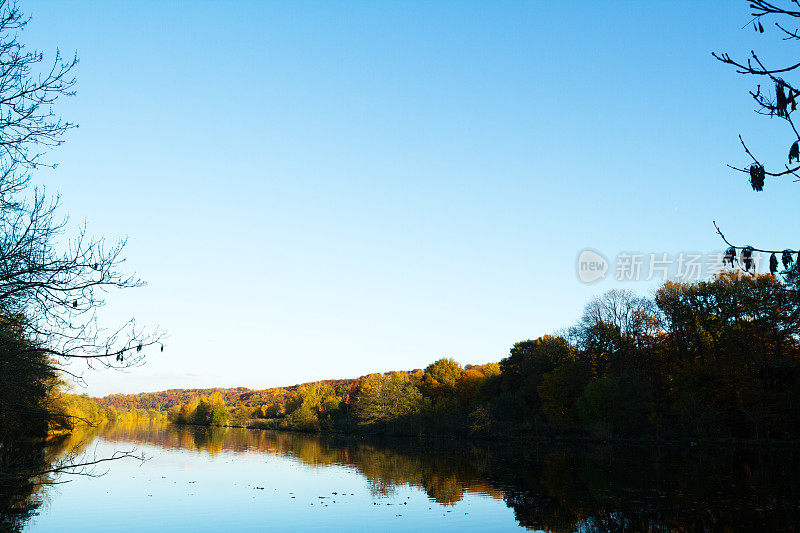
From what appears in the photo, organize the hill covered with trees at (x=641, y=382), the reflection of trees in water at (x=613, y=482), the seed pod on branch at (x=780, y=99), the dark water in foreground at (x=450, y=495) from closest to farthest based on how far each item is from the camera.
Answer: the seed pod on branch at (x=780, y=99), the reflection of trees in water at (x=613, y=482), the dark water in foreground at (x=450, y=495), the hill covered with trees at (x=641, y=382)

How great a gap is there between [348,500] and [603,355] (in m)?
43.8

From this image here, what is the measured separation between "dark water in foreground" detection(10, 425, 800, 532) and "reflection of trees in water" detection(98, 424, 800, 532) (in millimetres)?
67

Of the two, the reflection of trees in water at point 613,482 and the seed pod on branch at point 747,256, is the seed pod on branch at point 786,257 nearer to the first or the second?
the seed pod on branch at point 747,256

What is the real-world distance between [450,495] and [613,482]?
815 centimetres

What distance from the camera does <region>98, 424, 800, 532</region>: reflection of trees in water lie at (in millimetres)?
17531

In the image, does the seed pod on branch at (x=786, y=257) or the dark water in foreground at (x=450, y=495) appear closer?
the seed pod on branch at (x=786, y=257)

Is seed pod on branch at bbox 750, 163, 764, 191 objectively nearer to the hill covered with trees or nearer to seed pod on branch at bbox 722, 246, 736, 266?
seed pod on branch at bbox 722, 246, 736, 266

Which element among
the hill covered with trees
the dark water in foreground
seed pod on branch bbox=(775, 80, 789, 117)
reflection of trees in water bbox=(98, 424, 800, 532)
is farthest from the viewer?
the hill covered with trees

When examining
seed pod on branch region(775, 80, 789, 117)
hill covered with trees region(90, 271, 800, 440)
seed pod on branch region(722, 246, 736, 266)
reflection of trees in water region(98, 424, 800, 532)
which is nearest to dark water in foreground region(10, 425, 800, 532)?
reflection of trees in water region(98, 424, 800, 532)

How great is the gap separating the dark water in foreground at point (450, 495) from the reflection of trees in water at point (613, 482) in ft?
0.22

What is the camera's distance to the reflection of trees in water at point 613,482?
57.5 feet

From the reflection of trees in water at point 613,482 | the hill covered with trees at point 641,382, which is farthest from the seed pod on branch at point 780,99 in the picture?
the hill covered with trees at point 641,382

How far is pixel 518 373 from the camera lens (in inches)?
2542

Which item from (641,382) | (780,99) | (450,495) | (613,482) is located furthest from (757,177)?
(641,382)
